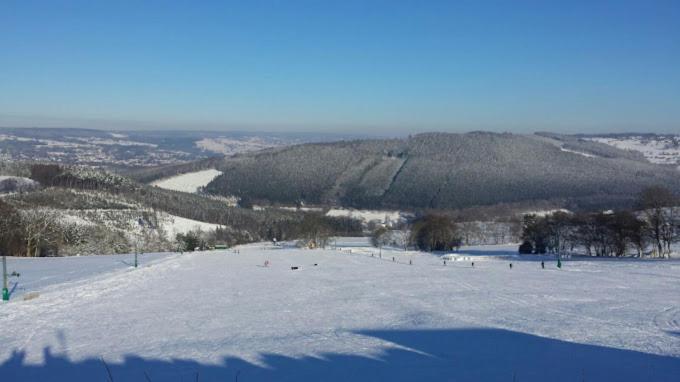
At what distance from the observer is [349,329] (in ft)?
64.7

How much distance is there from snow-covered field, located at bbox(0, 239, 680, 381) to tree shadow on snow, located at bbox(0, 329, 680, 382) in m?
0.04

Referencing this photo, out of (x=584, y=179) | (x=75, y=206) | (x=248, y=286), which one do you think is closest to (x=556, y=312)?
(x=248, y=286)

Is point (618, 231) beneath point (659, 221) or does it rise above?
beneath

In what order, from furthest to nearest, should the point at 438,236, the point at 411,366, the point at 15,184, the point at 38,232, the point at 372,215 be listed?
the point at 372,215
the point at 15,184
the point at 438,236
the point at 38,232
the point at 411,366

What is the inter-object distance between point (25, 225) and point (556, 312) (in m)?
64.2

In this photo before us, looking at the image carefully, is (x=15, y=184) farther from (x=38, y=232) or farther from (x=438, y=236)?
(x=438, y=236)

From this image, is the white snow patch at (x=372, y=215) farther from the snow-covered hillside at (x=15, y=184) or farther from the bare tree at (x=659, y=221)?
the bare tree at (x=659, y=221)

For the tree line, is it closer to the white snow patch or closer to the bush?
the bush

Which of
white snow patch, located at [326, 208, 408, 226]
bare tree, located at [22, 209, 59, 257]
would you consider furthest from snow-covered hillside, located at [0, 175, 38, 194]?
white snow patch, located at [326, 208, 408, 226]

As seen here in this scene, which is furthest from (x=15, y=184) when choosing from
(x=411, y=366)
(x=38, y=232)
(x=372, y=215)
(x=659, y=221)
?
(x=411, y=366)

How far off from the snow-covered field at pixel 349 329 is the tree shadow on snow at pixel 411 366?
0.04 m

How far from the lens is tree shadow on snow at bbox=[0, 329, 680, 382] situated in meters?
13.8

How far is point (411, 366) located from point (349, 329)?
5.08 metres

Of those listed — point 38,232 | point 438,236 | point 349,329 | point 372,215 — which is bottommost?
point 372,215
